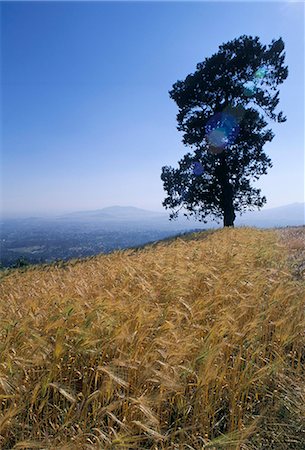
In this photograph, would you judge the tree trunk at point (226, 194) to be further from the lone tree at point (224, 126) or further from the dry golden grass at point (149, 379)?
the dry golden grass at point (149, 379)

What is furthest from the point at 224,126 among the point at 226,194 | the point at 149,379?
the point at 149,379

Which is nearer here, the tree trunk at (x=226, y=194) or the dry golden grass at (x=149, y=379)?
the dry golden grass at (x=149, y=379)

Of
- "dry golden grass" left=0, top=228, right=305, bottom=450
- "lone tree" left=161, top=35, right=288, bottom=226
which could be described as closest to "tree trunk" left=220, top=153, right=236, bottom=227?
"lone tree" left=161, top=35, right=288, bottom=226

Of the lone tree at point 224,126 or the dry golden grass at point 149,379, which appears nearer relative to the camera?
the dry golden grass at point 149,379

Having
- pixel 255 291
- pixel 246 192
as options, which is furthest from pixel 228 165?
pixel 255 291

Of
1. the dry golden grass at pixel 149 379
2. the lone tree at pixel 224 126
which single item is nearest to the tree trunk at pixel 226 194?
the lone tree at pixel 224 126

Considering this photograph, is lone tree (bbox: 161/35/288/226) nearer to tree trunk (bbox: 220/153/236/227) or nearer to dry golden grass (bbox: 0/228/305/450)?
tree trunk (bbox: 220/153/236/227)

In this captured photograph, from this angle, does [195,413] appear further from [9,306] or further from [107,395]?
[9,306]

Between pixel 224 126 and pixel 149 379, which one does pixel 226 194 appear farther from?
pixel 149 379

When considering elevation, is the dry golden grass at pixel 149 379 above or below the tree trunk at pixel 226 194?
below

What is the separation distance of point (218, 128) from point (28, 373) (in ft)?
68.0

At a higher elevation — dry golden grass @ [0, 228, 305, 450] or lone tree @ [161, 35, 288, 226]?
lone tree @ [161, 35, 288, 226]

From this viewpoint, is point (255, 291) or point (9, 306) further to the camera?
point (9, 306)

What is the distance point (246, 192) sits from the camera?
2248 cm
